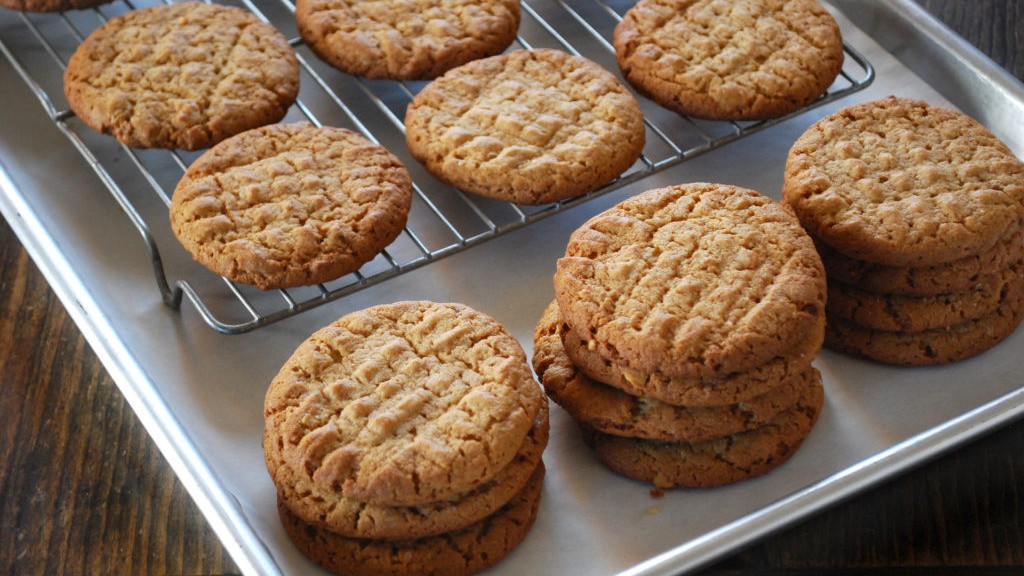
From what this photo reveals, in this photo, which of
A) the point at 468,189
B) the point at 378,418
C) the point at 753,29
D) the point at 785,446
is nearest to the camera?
the point at 378,418

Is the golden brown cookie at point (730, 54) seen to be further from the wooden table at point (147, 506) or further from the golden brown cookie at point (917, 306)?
the wooden table at point (147, 506)

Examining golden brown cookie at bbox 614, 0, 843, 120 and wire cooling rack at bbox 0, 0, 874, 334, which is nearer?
wire cooling rack at bbox 0, 0, 874, 334

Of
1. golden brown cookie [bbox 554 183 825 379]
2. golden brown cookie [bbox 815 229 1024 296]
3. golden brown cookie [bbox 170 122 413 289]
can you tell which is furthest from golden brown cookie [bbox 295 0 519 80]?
golden brown cookie [bbox 815 229 1024 296]

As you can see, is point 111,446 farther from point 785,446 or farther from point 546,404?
point 785,446

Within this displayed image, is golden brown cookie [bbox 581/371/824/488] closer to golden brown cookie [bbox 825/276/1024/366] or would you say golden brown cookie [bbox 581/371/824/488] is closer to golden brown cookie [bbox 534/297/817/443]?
golden brown cookie [bbox 534/297/817/443]

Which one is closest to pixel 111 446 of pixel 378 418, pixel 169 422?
pixel 169 422

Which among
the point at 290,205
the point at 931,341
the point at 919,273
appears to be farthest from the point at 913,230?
the point at 290,205
